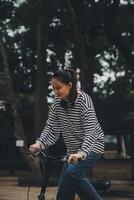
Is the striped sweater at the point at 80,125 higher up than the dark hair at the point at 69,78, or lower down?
lower down

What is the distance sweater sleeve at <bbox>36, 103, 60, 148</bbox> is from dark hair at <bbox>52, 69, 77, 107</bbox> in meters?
0.21

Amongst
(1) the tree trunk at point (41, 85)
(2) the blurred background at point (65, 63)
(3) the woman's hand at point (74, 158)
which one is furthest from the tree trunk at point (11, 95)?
(3) the woman's hand at point (74, 158)

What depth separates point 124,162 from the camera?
2961 cm

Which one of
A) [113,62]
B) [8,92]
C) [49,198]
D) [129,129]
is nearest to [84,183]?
[49,198]

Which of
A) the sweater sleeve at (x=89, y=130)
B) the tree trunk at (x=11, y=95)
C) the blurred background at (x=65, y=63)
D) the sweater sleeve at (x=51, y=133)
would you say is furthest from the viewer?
the tree trunk at (x=11, y=95)

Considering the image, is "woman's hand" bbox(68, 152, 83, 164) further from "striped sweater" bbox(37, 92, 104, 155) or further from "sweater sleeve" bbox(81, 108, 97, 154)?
"striped sweater" bbox(37, 92, 104, 155)

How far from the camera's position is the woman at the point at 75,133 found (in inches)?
196

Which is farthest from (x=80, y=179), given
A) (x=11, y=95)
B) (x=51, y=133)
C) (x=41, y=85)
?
(x=41, y=85)

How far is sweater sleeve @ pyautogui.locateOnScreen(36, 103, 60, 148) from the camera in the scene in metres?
5.33

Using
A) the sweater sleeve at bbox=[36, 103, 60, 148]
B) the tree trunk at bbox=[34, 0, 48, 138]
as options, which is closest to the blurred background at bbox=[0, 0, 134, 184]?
the tree trunk at bbox=[34, 0, 48, 138]

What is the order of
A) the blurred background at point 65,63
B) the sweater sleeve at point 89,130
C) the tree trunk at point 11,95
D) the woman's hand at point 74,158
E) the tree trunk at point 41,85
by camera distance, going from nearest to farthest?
1. the woman's hand at point 74,158
2. the sweater sleeve at point 89,130
3. the blurred background at point 65,63
4. the tree trunk at point 11,95
5. the tree trunk at point 41,85

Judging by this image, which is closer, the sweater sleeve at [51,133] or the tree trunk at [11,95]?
the sweater sleeve at [51,133]

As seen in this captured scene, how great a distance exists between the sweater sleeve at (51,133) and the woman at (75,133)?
0.12 ft

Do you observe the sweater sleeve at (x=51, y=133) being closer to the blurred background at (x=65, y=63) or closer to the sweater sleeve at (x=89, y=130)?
the sweater sleeve at (x=89, y=130)
